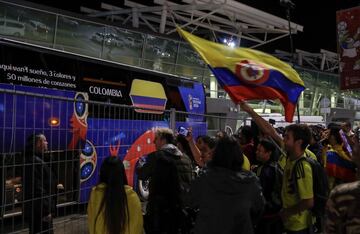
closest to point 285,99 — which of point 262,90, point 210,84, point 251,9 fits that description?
point 262,90

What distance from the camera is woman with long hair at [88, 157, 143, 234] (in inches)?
172

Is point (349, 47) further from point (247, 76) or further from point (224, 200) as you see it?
point (224, 200)

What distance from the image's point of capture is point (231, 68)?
251 inches

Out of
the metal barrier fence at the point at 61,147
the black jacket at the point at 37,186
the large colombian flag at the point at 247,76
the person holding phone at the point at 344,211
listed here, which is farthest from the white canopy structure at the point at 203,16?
the person holding phone at the point at 344,211

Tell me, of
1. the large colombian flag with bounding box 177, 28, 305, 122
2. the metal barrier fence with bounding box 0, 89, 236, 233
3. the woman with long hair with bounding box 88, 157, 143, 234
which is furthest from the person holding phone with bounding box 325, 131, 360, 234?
the large colombian flag with bounding box 177, 28, 305, 122

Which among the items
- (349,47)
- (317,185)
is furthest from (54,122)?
(349,47)

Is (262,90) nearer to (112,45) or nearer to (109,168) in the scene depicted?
(109,168)

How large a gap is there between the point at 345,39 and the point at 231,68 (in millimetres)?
2569

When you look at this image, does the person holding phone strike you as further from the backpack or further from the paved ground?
the paved ground

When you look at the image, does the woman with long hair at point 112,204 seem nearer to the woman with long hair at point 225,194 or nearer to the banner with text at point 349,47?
the woman with long hair at point 225,194

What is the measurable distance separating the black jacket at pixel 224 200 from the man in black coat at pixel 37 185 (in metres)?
1.88

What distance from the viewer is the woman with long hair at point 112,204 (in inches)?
172

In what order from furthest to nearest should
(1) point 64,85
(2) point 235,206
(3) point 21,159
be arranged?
(1) point 64,85 → (3) point 21,159 → (2) point 235,206

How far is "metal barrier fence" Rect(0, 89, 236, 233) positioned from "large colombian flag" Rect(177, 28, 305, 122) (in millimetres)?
1244
